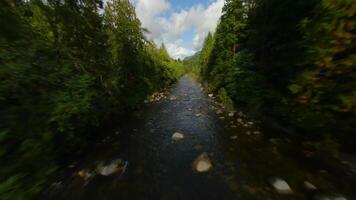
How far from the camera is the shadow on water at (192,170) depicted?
5.29 metres

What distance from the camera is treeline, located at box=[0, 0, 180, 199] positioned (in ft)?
7.83

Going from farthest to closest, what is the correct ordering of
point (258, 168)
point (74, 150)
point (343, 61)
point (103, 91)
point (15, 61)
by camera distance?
point (103, 91), point (74, 150), point (258, 168), point (343, 61), point (15, 61)

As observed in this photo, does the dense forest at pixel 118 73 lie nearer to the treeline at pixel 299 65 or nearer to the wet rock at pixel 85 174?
the treeline at pixel 299 65

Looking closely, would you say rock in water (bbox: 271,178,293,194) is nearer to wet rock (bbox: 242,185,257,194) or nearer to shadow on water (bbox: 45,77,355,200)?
shadow on water (bbox: 45,77,355,200)

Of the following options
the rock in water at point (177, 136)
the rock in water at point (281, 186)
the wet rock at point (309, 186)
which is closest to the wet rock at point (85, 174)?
the rock in water at point (177, 136)

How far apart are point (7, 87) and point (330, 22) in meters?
6.64

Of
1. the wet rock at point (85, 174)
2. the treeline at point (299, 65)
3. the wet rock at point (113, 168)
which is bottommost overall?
the wet rock at point (113, 168)

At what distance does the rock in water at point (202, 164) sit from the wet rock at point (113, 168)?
2.52 metres

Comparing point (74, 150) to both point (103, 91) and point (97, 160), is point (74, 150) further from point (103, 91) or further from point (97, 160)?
point (103, 91)

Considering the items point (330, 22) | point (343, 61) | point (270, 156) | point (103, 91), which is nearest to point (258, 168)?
point (270, 156)

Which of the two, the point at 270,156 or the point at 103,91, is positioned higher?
the point at 103,91

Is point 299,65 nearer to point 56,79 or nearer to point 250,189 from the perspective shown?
point 250,189

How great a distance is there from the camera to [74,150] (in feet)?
26.2

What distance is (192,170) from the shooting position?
637cm
